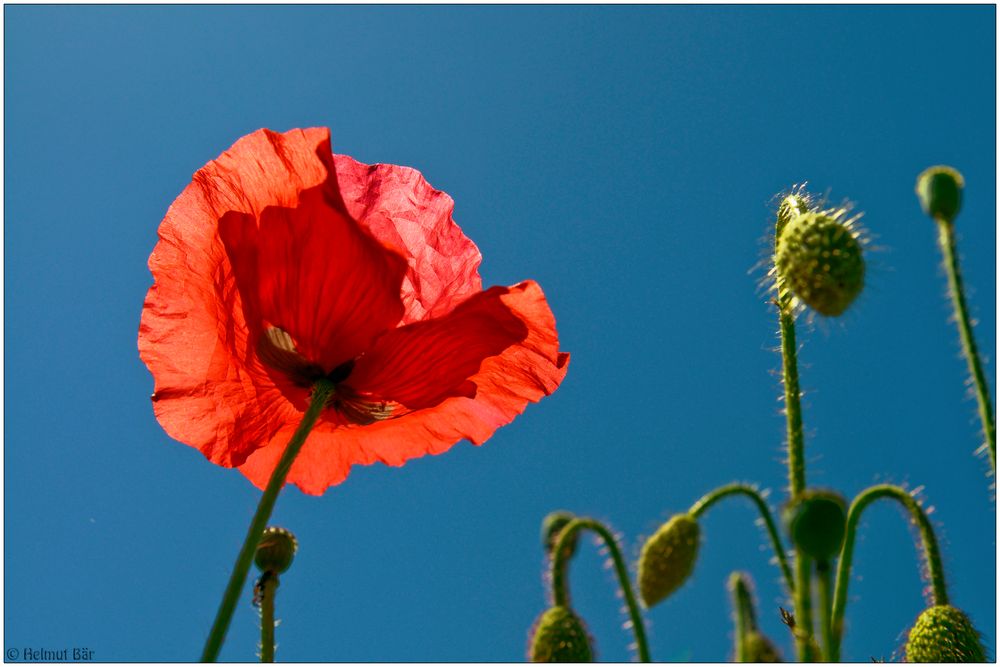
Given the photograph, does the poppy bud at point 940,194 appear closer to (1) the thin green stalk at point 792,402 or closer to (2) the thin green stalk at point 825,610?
(1) the thin green stalk at point 792,402

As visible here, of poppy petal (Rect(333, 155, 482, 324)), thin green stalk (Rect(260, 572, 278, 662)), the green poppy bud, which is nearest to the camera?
the green poppy bud

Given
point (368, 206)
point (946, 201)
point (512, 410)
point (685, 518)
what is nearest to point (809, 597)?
point (685, 518)

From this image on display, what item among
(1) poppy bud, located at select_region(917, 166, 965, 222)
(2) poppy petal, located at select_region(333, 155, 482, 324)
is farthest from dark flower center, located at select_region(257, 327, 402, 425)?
(1) poppy bud, located at select_region(917, 166, 965, 222)

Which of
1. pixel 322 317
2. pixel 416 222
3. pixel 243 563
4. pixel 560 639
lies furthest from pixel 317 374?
pixel 560 639

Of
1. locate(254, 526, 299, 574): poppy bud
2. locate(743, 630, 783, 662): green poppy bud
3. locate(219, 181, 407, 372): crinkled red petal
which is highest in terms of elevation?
locate(219, 181, 407, 372): crinkled red petal

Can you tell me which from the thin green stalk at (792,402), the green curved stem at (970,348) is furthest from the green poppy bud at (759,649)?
the green curved stem at (970,348)

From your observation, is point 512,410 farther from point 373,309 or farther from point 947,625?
point 947,625

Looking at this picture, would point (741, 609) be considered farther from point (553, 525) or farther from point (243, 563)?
point (553, 525)

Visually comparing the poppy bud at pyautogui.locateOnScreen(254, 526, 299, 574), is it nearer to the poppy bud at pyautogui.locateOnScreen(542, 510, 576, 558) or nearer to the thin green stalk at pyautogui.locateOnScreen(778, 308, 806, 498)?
the poppy bud at pyautogui.locateOnScreen(542, 510, 576, 558)
